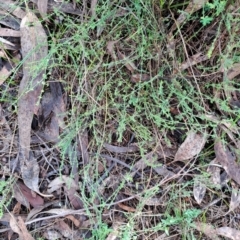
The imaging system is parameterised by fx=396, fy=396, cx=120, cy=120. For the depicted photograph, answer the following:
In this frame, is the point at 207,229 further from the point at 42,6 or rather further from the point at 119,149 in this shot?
the point at 42,6

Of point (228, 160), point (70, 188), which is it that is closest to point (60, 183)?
point (70, 188)

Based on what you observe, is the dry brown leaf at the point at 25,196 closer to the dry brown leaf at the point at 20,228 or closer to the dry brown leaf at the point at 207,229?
the dry brown leaf at the point at 20,228

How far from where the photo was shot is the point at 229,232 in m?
1.59

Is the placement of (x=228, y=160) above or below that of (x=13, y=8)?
below

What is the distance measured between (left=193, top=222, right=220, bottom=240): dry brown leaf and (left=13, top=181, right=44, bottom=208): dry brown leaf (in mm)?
637

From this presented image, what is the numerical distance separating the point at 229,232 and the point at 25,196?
835 mm

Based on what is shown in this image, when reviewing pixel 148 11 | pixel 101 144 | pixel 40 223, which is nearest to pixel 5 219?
pixel 40 223

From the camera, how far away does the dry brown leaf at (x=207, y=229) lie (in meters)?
1.59

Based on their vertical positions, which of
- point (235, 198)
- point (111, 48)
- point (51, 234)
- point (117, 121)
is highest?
point (111, 48)

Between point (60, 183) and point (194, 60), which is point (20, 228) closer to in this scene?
point (60, 183)

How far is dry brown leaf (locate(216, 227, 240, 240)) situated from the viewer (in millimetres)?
1588

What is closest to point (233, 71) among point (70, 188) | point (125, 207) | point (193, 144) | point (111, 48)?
point (193, 144)

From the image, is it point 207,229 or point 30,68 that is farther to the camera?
point 207,229

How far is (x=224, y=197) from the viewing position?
159cm
